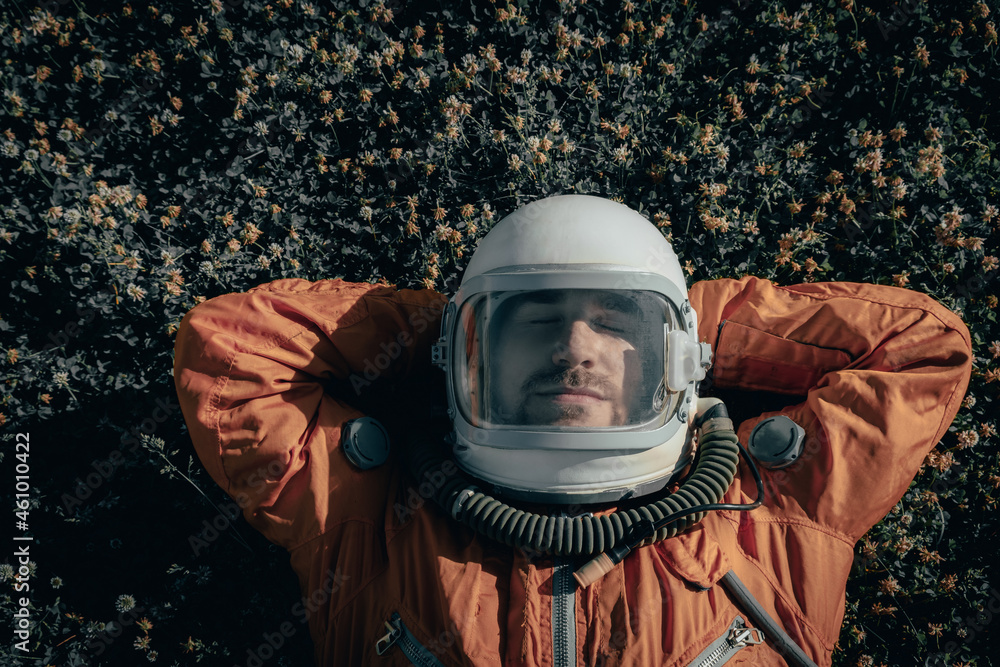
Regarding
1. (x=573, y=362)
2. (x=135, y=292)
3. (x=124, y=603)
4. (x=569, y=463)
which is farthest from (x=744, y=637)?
(x=135, y=292)

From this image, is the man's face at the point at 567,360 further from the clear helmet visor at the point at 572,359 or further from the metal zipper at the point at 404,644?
the metal zipper at the point at 404,644

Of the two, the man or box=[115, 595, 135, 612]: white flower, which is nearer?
the man

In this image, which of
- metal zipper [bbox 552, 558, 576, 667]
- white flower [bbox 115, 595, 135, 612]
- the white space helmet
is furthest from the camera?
white flower [bbox 115, 595, 135, 612]

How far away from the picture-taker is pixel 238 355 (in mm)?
2484

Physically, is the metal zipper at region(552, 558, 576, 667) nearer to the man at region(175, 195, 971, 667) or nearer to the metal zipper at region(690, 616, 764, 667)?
the man at region(175, 195, 971, 667)

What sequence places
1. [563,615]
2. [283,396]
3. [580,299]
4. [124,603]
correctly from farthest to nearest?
[124,603] → [283,396] → [580,299] → [563,615]

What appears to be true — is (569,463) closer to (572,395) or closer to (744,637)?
(572,395)

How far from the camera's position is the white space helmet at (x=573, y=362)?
7.97 ft

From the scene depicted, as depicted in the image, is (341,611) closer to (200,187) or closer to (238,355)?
(238,355)

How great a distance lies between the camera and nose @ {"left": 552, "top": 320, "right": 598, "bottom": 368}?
2.44 metres

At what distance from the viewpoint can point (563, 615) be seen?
236 cm

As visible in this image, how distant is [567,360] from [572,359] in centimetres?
2

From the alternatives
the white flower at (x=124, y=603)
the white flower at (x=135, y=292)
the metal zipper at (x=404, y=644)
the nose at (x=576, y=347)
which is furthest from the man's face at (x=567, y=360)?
the white flower at (x=124, y=603)

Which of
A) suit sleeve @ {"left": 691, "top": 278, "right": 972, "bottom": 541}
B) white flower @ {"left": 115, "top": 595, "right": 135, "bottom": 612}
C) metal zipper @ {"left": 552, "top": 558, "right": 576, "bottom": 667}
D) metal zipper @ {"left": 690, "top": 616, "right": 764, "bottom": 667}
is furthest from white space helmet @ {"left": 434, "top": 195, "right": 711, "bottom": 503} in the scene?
white flower @ {"left": 115, "top": 595, "right": 135, "bottom": 612}
